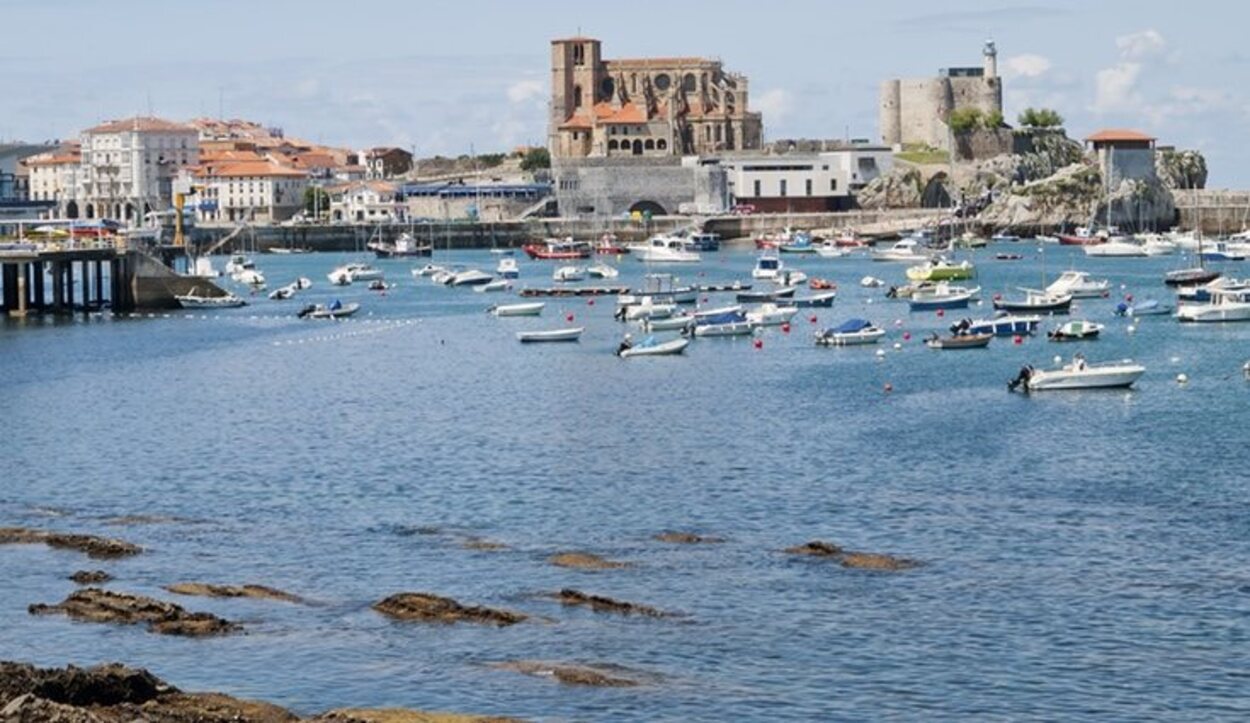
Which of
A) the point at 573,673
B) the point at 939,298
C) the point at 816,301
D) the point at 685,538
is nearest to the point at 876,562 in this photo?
the point at 685,538

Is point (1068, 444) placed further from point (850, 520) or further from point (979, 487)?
point (850, 520)

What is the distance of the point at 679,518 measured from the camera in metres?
42.4

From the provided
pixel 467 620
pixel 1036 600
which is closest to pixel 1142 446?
pixel 1036 600

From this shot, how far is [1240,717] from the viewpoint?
89.9 ft

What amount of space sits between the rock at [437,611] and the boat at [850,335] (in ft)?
166

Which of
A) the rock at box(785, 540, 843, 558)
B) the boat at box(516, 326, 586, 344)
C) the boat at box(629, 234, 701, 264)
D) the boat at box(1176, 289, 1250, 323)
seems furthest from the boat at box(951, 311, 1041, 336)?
the boat at box(629, 234, 701, 264)

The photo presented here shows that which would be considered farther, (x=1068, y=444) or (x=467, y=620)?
(x=1068, y=444)

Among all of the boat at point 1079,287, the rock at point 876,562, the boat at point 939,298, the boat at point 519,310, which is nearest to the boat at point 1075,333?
the boat at point 939,298

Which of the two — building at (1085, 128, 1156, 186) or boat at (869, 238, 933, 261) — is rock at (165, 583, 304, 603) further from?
building at (1085, 128, 1156, 186)

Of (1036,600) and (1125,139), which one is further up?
(1125,139)

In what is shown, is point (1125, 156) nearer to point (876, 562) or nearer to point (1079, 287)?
point (1079, 287)

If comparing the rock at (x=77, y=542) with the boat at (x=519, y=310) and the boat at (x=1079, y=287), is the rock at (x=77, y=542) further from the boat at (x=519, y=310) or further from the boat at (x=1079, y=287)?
the boat at (x=1079, y=287)

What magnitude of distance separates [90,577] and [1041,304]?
61.8 meters

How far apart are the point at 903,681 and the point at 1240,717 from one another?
4.26m
